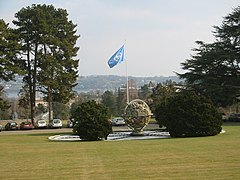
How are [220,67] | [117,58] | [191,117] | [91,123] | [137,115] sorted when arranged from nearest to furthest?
[91,123] < [191,117] < [137,115] < [117,58] < [220,67]

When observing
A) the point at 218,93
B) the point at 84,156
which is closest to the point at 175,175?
the point at 84,156

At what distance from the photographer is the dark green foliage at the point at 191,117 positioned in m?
31.0

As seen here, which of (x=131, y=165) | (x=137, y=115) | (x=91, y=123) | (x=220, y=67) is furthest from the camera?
(x=220, y=67)

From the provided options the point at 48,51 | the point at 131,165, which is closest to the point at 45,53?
the point at 48,51

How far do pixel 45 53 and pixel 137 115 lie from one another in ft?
100

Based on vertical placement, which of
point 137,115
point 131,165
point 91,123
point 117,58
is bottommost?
point 131,165

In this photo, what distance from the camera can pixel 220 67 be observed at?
197ft

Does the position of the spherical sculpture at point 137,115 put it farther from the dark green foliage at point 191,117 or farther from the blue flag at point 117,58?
the blue flag at point 117,58

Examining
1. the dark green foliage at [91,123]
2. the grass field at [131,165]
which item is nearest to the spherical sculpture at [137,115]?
the dark green foliage at [91,123]

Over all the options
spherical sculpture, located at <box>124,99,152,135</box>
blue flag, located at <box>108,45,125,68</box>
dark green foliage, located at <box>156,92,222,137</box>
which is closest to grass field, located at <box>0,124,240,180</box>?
dark green foliage, located at <box>156,92,222,137</box>

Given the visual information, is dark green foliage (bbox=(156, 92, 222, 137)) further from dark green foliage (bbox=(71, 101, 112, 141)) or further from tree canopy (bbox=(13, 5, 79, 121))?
tree canopy (bbox=(13, 5, 79, 121))

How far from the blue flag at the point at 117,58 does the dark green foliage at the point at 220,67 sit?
17.1 m

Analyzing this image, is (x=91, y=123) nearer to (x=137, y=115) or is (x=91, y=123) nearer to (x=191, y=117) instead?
(x=137, y=115)

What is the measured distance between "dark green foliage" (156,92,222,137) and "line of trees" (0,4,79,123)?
103 feet
